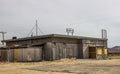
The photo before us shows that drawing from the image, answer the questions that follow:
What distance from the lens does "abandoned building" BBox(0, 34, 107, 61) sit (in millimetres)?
36219

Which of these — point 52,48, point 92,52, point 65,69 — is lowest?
point 65,69

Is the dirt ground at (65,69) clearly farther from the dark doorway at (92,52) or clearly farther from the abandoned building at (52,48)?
the dark doorway at (92,52)

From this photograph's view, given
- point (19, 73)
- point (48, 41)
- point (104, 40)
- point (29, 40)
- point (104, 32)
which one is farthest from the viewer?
point (104, 32)

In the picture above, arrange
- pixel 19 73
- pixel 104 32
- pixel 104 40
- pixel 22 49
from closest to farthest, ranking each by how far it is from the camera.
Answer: pixel 19 73 → pixel 22 49 → pixel 104 40 → pixel 104 32

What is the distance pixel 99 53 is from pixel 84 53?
135 inches

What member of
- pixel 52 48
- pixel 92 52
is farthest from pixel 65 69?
pixel 92 52

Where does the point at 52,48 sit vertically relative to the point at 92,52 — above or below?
above

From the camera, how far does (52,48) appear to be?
3806 cm

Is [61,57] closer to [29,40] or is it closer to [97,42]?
[29,40]

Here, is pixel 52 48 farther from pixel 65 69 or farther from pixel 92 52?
pixel 65 69

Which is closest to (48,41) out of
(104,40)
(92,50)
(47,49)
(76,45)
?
(47,49)

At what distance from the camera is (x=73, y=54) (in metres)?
43.0

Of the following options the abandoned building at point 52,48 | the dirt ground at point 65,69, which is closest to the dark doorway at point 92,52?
the abandoned building at point 52,48

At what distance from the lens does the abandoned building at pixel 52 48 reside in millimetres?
36219
